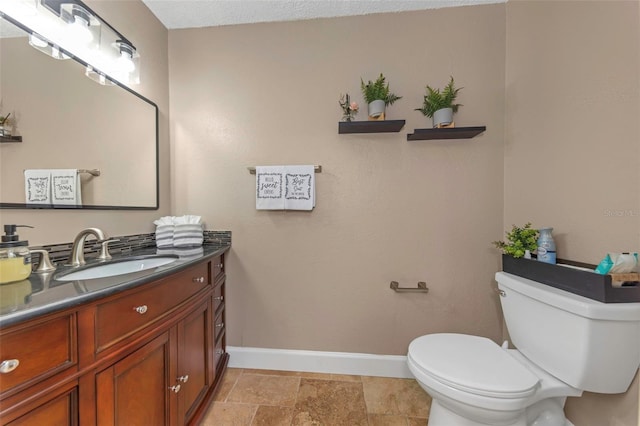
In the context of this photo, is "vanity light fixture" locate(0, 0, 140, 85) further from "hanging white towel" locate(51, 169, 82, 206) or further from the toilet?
the toilet

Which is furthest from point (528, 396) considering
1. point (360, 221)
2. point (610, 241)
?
point (360, 221)

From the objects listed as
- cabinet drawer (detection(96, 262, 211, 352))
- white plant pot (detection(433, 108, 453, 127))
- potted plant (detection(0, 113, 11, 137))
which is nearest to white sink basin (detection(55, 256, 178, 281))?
cabinet drawer (detection(96, 262, 211, 352))

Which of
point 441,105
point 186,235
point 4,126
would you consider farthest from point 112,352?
point 441,105

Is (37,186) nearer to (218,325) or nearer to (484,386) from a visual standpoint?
(218,325)

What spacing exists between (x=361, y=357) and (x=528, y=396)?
2.87 feet

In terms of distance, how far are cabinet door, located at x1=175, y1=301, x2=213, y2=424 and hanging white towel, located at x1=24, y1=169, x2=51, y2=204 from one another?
73 cm

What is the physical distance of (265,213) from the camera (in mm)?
1560

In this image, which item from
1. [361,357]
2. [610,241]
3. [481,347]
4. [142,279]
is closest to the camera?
[142,279]

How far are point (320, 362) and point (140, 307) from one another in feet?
3.81

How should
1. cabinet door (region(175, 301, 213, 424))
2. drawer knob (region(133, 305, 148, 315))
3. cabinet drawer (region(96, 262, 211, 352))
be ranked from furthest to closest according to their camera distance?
cabinet door (region(175, 301, 213, 424)) → drawer knob (region(133, 305, 148, 315)) → cabinet drawer (region(96, 262, 211, 352))

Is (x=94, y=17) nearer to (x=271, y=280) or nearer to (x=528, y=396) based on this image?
(x=271, y=280)

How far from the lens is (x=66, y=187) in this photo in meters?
1.01

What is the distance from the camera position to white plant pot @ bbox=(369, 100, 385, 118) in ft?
4.53

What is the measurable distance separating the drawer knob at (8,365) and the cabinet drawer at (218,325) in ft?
2.87
